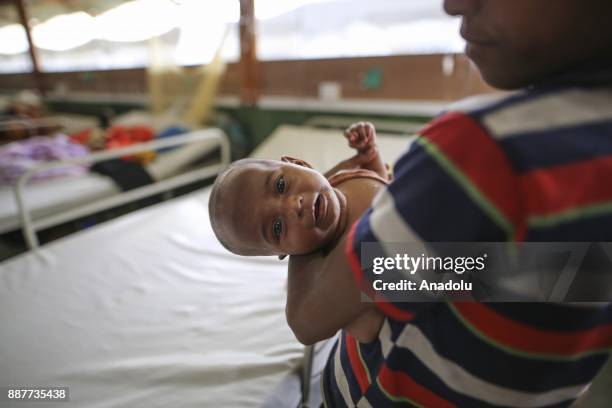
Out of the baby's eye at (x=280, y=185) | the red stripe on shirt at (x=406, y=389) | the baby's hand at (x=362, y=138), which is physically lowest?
the red stripe on shirt at (x=406, y=389)

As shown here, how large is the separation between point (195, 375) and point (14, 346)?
1.77 ft

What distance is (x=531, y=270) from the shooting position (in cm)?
33

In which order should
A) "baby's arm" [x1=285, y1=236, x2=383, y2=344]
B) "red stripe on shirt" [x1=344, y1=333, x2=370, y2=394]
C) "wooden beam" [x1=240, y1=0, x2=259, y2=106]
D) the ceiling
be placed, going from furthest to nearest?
the ceiling < "wooden beam" [x1=240, y1=0, x2=259, y2=106] < "red stripe on shirt" [x1=344, y1=333, x2=370, y2=394] < "baby's arm" [x1=285, y1=236, x2=383, y2=344]

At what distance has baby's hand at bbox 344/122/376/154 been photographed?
755mm

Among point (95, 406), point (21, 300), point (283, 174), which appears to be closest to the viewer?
point (283, 174)

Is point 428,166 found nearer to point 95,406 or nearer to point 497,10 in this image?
point 497,10

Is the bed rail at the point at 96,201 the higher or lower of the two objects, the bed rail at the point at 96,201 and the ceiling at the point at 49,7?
the lower

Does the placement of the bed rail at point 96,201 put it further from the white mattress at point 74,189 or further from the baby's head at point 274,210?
the baby's head at point 274,210

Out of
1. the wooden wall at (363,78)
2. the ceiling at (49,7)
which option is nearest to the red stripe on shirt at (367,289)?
the wooden wall at (363,78)

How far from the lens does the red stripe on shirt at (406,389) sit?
0.44 metres

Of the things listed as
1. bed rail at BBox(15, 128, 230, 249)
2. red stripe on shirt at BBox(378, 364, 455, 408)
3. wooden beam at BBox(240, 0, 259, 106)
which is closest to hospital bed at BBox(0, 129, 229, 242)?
bed rail at BBox(15, 128, 230, 249)

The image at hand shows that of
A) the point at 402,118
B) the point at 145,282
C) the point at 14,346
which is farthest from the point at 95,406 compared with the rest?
the point at 402,118

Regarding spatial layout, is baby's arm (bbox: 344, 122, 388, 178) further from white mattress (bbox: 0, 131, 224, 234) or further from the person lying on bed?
white mattress (bbox: 0, 131, 224, 234)

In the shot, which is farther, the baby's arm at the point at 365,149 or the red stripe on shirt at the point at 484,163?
the baby's arm at the point at 365,149
